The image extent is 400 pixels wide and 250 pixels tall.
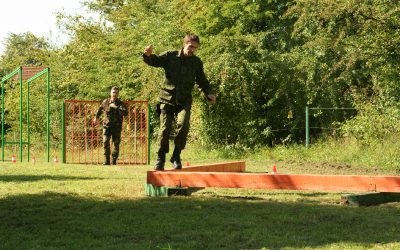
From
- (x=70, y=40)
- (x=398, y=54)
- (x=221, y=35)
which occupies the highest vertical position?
(x=70, y=40)

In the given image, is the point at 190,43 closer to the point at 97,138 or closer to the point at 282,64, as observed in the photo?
the point at 97,138

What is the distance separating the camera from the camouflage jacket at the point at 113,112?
55.9 feet

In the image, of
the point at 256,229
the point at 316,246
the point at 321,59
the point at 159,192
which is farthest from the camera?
the point at 321,59

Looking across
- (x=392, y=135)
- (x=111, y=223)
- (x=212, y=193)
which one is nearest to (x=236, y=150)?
(x=392, y=135)

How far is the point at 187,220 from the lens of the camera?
6875 millimetres

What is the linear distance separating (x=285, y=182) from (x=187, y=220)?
76.5 inches

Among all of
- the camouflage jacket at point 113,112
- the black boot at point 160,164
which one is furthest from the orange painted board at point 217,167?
the camouflage jacket at point 113,112

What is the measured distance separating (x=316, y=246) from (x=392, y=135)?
12.9 m

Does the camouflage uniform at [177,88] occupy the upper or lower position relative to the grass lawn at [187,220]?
upper

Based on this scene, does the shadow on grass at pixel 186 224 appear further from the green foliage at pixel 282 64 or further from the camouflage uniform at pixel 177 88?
the green foliage at pixel 282 64

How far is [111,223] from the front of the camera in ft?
22.0

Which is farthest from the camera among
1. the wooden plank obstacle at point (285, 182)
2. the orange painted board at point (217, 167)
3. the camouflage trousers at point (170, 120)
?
the orange painted board at point (217, 167)

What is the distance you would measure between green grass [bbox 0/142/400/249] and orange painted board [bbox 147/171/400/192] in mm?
203

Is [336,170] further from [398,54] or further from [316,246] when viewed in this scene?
[316,246]
